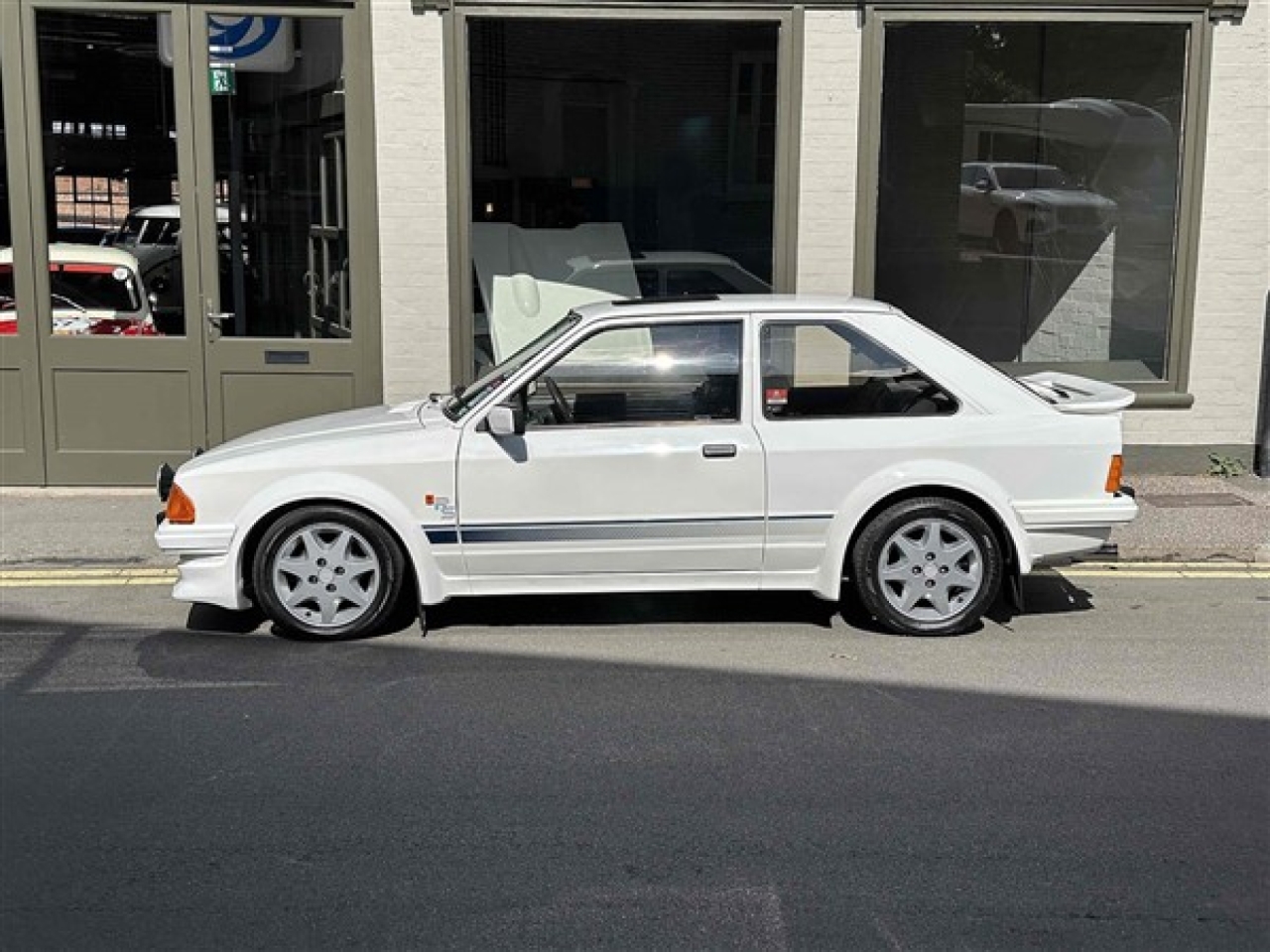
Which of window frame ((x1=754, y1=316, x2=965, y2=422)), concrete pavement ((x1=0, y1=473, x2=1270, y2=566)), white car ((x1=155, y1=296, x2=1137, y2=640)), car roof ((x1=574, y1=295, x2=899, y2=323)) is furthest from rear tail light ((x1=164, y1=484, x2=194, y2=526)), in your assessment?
window frame ((x1=754, y1=316, x2=965, y2=422))

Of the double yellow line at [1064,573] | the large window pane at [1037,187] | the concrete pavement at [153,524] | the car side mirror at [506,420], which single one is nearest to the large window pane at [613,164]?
the large window pane at [1037,187]

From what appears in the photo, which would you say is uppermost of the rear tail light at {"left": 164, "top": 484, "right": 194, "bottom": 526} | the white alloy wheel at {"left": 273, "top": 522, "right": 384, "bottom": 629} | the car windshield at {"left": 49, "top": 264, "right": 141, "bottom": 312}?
the car windshield at {"left": 49, "top": 264, "right": 141, "bottom": 312}

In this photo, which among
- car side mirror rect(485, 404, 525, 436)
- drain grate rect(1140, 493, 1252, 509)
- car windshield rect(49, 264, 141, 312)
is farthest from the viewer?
car windshield rect(49, 264, 141, 312)

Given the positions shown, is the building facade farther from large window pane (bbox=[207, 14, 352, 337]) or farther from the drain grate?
the drain grate

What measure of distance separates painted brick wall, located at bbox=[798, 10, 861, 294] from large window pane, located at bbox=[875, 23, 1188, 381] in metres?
0.40

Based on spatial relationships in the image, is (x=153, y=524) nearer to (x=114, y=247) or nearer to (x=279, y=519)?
(x=114, y=247)

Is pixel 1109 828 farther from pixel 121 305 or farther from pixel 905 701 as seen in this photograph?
pixel 121 305

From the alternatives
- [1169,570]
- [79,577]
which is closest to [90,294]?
[79,577]

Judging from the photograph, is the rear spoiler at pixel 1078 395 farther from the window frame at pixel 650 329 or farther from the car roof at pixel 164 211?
the car roof at pixel 164 211

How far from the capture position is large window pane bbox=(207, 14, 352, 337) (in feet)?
31.4

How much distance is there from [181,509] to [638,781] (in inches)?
106

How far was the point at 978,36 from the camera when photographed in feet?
34.3

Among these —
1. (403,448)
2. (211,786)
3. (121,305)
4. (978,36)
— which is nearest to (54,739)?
(211,786)

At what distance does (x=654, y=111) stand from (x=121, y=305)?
4109 millimetres
